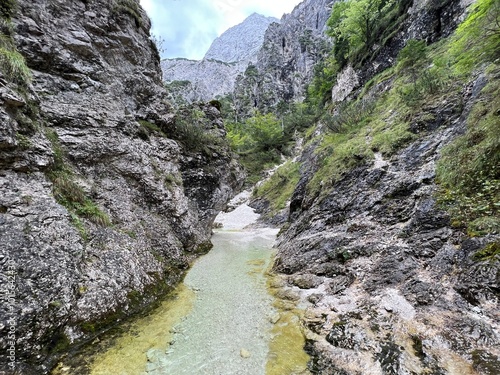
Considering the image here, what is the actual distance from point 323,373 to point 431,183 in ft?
20.7

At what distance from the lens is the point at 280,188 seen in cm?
2864

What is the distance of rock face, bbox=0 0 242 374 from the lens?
4.64m

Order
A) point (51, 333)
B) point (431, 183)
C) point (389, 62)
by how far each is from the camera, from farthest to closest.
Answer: point (389, 62) → point (431, 183) → point (51, 333)

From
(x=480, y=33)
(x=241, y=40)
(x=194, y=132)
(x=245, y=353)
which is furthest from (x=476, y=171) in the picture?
(x=241, y=40)

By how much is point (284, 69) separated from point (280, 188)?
5465cm

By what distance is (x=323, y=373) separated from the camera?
3.86 meters

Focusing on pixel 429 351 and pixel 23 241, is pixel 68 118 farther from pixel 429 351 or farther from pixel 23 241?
pixel 429 351

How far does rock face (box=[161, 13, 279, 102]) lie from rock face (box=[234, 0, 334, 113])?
82.1ft

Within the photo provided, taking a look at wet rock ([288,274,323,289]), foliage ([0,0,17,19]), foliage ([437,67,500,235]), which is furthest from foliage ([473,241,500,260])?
foliage ([0,0,17,19])

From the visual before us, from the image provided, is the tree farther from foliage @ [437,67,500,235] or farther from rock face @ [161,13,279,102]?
rock face @ [161,13,279,102]

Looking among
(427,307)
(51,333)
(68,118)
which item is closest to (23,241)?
(51,333)

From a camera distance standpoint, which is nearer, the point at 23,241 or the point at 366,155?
the point at 23,241

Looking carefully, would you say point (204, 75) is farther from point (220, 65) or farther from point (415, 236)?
point (415, 236)

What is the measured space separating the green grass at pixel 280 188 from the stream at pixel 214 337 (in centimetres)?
1697
